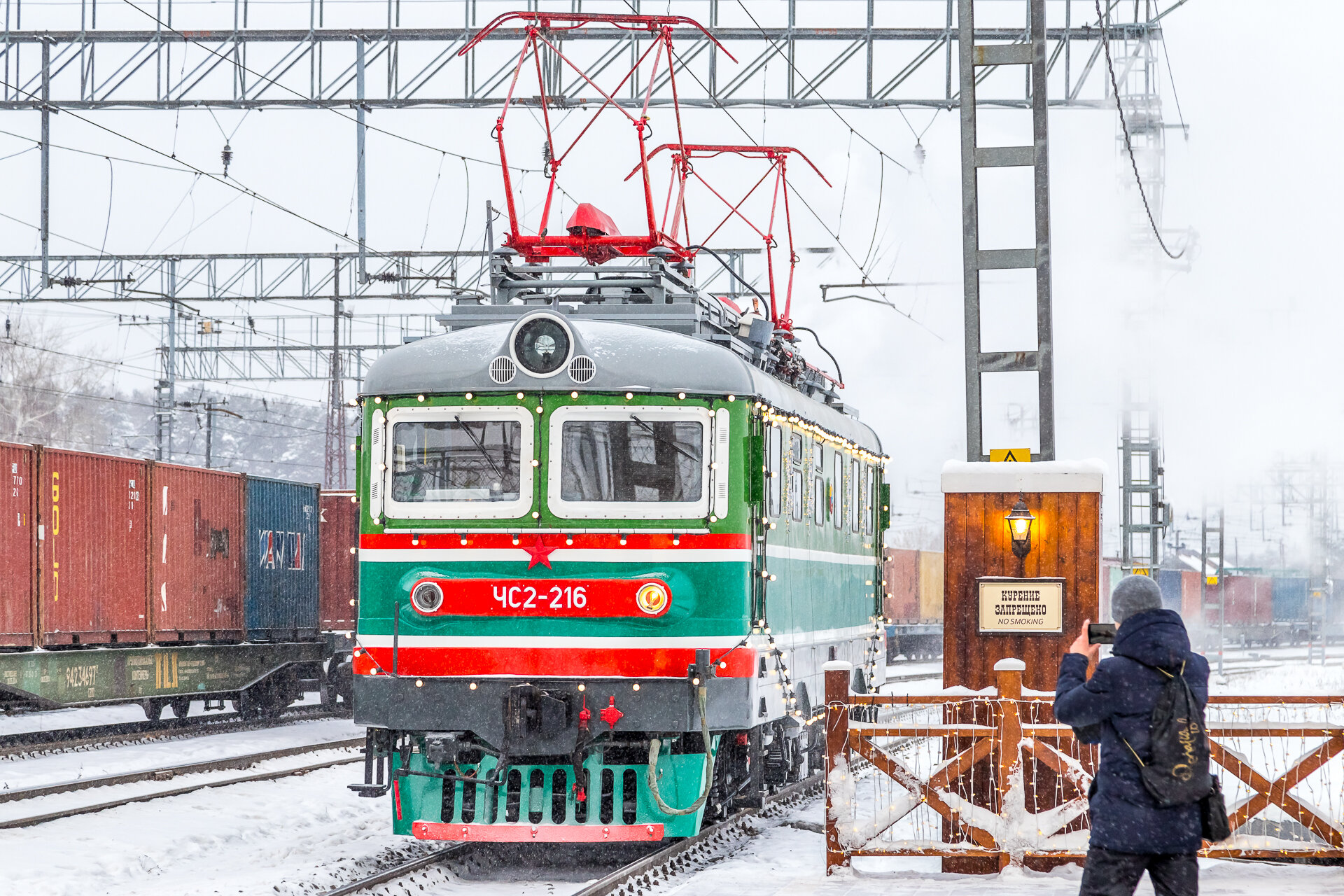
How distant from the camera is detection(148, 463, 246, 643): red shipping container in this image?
1984cm

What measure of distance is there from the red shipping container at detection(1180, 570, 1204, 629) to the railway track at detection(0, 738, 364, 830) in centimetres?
4512

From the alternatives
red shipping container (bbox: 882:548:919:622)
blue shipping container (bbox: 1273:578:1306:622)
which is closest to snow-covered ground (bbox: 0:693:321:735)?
red shipping container (bbox: 882:548:919:622)

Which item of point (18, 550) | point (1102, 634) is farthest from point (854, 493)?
point (1102, 634)

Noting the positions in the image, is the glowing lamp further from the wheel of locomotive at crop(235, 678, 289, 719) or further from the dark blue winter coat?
the wheel of locomotive at crop(235, 678, 289, 719)

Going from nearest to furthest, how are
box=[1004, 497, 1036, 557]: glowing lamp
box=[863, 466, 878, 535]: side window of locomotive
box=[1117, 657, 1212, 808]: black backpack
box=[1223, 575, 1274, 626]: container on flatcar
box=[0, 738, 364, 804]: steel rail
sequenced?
box=[1117, 657, 1212, 808]: black backpack < box=[1004, 497, 1036, 557]: glowing lamp < box=[0, 738, 364, 804]: steel rail < box=[863, 466, 878, 535]: side window of locomotive < box=[1223, 575, 1274, 626]: container on flatcar

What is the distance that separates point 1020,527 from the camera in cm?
1231

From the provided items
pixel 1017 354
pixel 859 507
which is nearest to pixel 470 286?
pixel 859 507

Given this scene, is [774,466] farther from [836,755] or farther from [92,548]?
[92,548]

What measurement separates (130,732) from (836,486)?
11.5m

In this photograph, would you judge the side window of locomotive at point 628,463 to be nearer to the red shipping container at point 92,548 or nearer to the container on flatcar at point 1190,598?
the red shipping container at point 92,548

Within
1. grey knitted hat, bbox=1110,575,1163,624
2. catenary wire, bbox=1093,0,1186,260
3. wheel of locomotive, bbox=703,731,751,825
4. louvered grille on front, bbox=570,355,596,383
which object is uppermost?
catenary wire, bbox=1093,0,1186,260

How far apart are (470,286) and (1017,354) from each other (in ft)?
57.4

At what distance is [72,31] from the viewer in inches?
850

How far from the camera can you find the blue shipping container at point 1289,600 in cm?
7169
